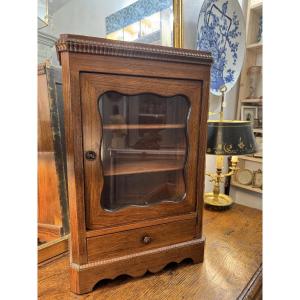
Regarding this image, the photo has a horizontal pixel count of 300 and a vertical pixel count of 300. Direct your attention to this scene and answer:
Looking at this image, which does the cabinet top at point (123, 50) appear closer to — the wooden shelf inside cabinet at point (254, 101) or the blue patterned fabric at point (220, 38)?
the blue patterned fabric at point (220, 38)

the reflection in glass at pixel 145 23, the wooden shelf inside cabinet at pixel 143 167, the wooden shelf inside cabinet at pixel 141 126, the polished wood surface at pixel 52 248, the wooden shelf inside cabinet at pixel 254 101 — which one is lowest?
the polished wood surface at pixel 52 248

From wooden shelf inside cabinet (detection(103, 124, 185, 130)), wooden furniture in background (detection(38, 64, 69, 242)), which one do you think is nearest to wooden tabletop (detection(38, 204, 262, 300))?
wooden furniture in background (detection(38, 64, 69, 242))

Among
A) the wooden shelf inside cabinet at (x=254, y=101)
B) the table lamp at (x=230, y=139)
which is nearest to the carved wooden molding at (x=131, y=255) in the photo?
the table lamp at (x=230, y=139)

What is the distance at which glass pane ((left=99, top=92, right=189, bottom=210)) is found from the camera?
0.73 meters

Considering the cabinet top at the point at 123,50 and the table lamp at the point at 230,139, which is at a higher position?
the cabinet top at the point at 123,50

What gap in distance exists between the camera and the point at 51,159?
2.71 feet

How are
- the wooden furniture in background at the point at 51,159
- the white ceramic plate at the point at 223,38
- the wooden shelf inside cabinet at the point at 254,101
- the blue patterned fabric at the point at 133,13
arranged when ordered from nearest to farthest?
the wooden furniture in background at the point at 51,159
the blue patterned fabric at the point at 133,13
the white ceramic plate at the point at 223,38
the wooden shelf inside cabinet at the point at 254,101

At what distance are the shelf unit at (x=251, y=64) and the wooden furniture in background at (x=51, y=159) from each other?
1139 millimetres

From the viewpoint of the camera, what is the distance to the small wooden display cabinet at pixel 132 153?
65 centimetres

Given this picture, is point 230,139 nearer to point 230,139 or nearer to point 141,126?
point 230,139

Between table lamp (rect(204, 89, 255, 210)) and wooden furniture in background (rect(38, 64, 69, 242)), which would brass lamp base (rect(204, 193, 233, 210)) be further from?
wooden furniture in background (rect(38, 64, 69, 242))

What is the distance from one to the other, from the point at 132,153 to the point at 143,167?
0.06m

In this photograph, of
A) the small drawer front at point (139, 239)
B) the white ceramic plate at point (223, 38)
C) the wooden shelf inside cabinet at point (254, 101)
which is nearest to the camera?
the small drawer front at point (139, 239)
